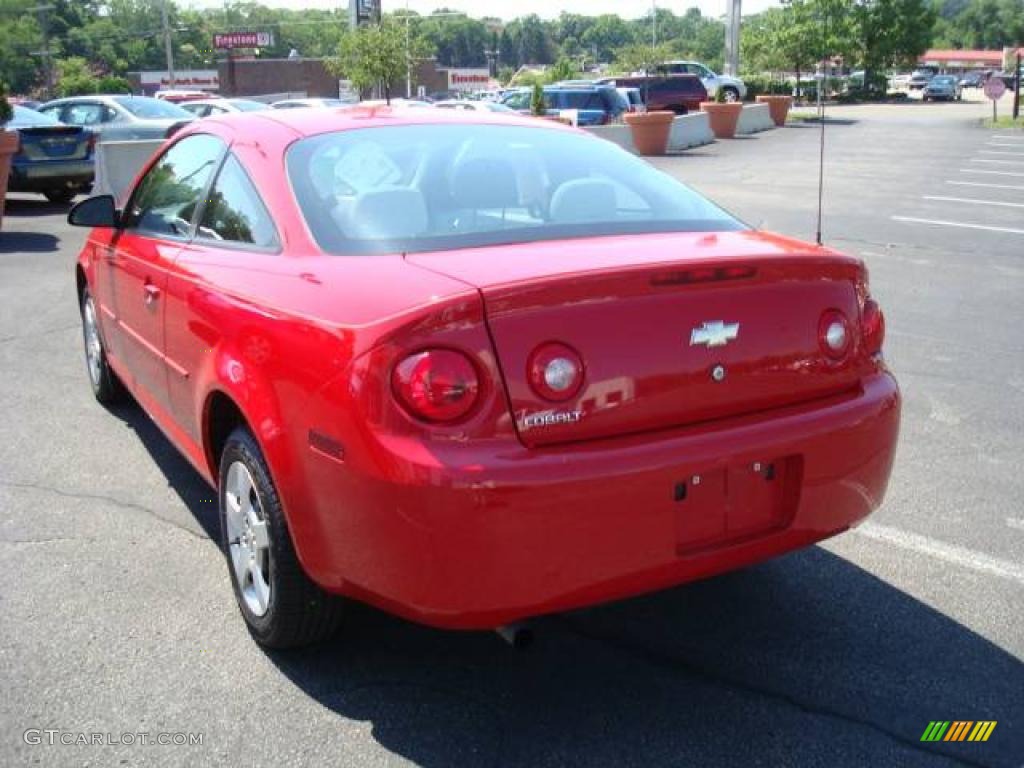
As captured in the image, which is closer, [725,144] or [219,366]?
[219,366]

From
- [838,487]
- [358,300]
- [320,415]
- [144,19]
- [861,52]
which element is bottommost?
[838,487]

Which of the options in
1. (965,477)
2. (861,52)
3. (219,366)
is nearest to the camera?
(219,366)

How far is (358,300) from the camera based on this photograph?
280 cm

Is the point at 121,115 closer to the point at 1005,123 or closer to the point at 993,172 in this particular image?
the point at 993,172

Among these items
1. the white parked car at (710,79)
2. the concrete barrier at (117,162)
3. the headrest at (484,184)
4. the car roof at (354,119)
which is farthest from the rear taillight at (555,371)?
the white parked car at (710,79)

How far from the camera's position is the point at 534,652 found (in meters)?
3.35

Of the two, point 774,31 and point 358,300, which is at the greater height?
point 774,31

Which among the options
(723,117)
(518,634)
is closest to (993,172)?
(723,117)

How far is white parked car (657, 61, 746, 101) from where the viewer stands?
142ft

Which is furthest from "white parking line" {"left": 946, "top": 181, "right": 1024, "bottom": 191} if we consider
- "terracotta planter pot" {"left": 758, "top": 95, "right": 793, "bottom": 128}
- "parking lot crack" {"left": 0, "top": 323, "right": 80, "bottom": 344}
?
"terracotta planter pot" {"left": 758, "top": 95, "right": 793, "bottom": 128}

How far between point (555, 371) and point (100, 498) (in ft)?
9.07

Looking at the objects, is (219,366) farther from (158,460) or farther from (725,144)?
(725,144)

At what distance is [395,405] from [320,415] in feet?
0.88

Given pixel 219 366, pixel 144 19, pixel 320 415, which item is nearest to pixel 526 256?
pixel 320 415
